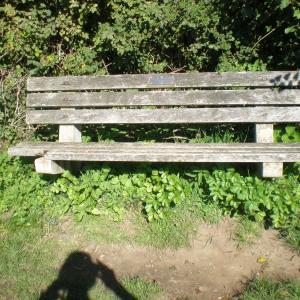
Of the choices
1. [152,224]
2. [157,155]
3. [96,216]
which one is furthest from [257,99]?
[96,216]

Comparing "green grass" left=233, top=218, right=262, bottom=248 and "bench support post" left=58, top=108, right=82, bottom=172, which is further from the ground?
"bench support post" left=58, top=108, right=82, bottom=172

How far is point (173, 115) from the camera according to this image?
11.8 feet

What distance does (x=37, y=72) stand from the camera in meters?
4.53

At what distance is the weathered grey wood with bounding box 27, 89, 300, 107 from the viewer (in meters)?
3.47

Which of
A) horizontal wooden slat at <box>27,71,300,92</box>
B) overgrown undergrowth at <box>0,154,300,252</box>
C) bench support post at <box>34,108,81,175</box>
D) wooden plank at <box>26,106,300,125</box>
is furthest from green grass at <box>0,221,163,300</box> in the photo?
horizontal wooden slat at <box>27,71,300,92</box>

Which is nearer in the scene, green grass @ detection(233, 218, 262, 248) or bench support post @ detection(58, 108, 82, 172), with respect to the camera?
green grass @ detection(233, 218, 262, 248)

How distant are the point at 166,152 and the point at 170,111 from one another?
0.57 m

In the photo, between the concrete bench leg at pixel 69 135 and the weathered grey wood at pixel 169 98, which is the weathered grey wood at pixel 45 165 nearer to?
the concrete bench leg at pixel 69 135

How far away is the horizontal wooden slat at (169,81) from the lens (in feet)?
11.5

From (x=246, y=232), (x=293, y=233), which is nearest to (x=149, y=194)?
(x=246, y=232)

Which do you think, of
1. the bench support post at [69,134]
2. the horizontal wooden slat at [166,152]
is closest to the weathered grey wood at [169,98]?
the bench support post at [69,134]

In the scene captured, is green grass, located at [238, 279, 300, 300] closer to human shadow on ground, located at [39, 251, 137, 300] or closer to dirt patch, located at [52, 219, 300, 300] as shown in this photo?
dirt patch, located at [52, 219, 300, 300]

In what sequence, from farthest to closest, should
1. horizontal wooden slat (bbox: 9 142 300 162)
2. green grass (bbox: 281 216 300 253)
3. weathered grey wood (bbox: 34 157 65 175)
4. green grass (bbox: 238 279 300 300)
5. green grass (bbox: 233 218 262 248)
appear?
weathered grey wood (bbox: 34 157 65 175), green grass (bbox: 233 218 262 248), green grass (bbox: 281 216 300 253), horizontal wooden slat (bbox: 9 142 300 162), green grass (bbox: 238 279 300 300)

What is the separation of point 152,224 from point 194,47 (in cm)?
179
